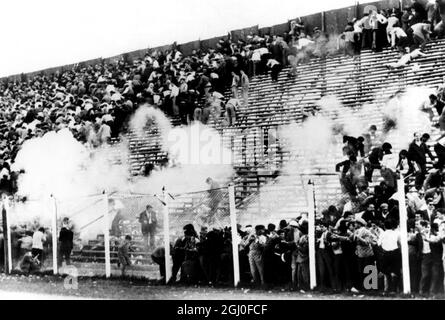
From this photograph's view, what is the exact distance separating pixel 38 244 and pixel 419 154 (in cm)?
630

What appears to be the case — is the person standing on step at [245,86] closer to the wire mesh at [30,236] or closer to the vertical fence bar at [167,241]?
the vertical fence bar at [167,241]

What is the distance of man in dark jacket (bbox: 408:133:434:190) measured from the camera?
8.66m

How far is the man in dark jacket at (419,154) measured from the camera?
28.4 ft

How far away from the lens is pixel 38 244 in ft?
38.4

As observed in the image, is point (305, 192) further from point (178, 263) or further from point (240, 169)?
point (178, 263)

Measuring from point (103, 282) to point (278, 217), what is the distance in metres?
2.76

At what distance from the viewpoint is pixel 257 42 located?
446 inches

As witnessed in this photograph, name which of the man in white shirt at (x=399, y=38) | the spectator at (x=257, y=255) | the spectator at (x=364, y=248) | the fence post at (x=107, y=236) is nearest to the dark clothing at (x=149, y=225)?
the fence post at (x=107, y=236)

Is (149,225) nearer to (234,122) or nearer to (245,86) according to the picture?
(234,122)

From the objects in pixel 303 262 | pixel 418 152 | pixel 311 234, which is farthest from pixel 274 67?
pixel 303 262

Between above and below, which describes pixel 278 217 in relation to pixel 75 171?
below

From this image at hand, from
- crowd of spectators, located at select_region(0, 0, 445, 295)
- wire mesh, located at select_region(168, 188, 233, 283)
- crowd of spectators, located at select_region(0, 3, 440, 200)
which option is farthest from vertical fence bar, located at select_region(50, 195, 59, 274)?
wire mesh, located at select_region(168, 188, 233, 283)

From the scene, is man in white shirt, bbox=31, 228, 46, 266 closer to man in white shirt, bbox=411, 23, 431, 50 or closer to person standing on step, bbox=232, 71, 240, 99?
person standing on step, bbox=232, 71, 240, 99
